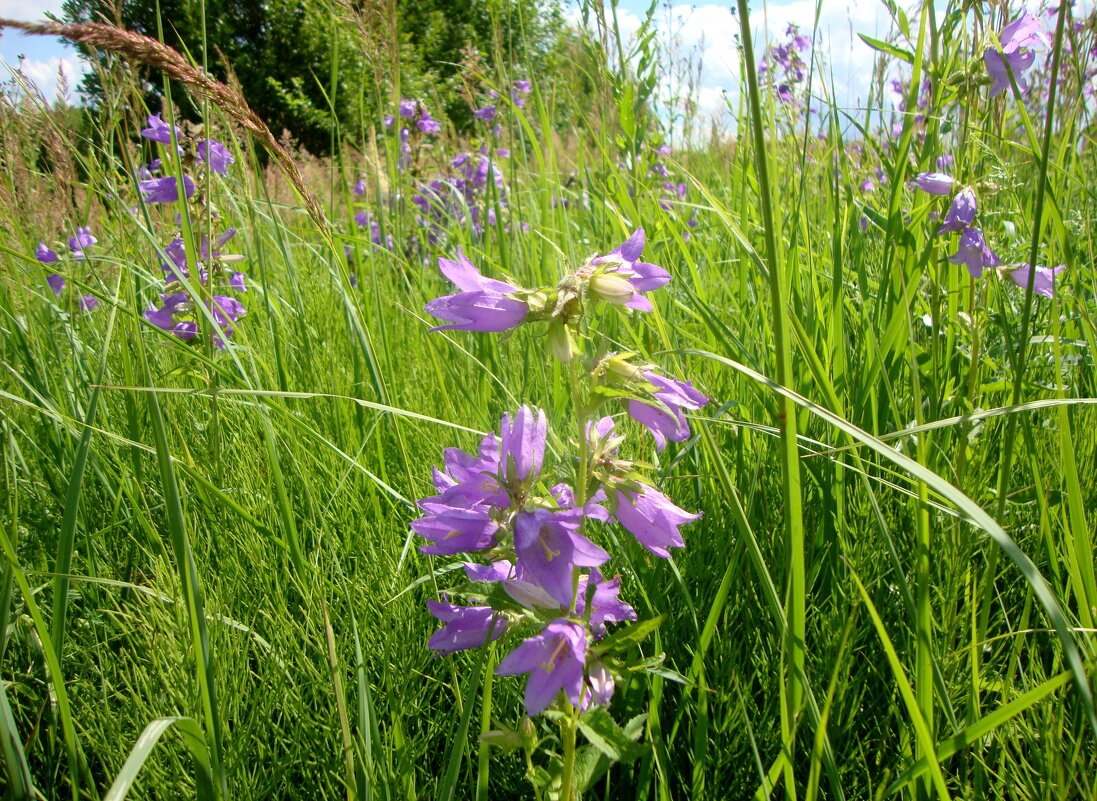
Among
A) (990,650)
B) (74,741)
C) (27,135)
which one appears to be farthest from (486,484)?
(27,135)

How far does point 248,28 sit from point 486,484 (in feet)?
55.9

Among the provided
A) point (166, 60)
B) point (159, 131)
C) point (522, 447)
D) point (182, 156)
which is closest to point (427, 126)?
point (182, 156)

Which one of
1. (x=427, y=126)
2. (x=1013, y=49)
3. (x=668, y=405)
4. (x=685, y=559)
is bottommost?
(x=685, y=559)

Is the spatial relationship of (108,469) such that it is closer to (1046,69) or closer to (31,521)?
(31,521)

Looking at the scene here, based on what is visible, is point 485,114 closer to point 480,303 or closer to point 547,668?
point 480,303

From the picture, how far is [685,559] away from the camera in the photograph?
134cm

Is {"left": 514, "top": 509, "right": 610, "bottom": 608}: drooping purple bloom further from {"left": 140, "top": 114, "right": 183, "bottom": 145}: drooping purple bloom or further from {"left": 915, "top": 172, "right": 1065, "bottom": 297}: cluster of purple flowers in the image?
{"left": 140, "top": 114, "right": 183, "bottom": 145}: drooping purple bloom

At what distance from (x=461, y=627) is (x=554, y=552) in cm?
18

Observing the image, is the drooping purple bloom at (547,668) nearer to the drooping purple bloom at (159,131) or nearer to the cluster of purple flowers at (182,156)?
the cluster of purple flowers at (182,156)

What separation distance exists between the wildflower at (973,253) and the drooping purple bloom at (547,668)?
3.93ft

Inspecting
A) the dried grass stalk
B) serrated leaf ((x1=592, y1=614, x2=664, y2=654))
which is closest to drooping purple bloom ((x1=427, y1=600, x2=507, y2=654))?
serrated leaf ((x1=592, y1=614, x2=664, y2=654))

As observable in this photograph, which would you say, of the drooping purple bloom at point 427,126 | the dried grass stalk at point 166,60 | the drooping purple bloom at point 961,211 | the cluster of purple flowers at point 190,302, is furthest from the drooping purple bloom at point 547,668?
the drooping purple bloom at point 427,126

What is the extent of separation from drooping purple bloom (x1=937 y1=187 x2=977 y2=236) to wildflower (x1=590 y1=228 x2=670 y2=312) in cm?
88

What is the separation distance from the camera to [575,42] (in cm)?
291
